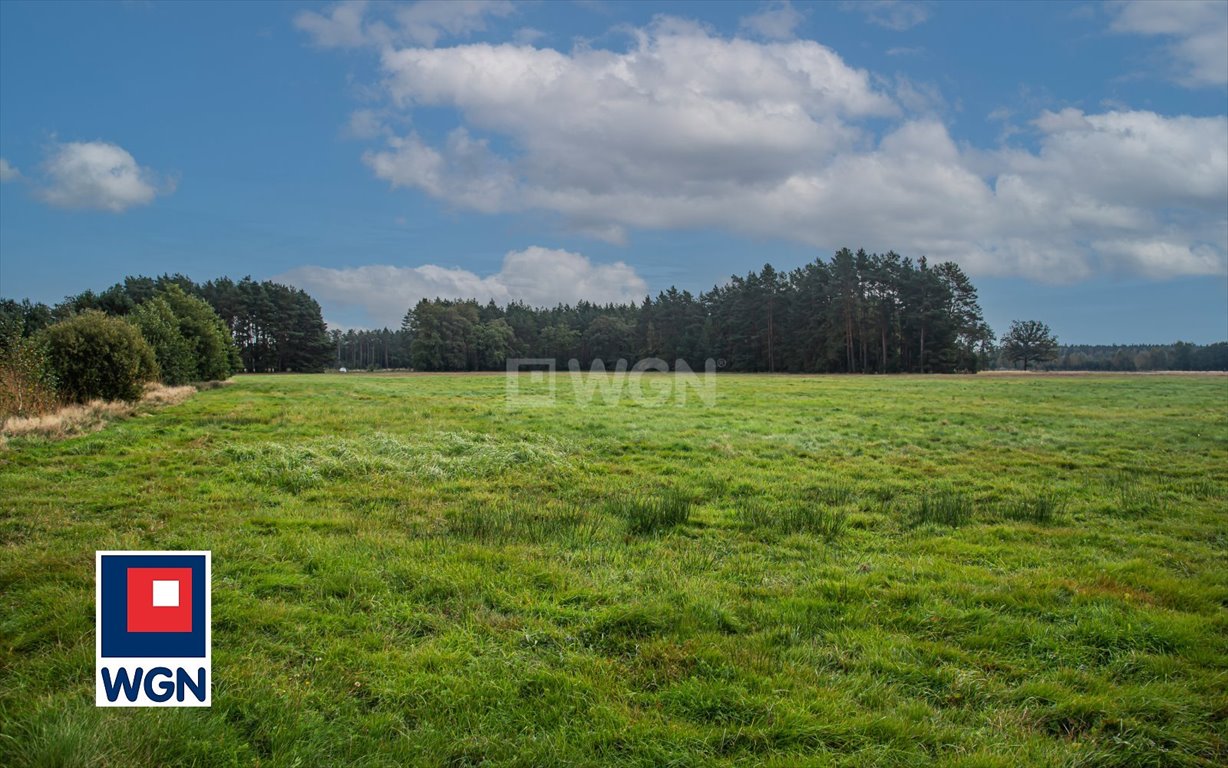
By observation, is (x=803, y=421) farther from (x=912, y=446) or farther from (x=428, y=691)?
(x=428, y=691)

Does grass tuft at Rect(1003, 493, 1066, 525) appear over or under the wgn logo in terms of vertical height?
under

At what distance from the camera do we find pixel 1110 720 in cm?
413

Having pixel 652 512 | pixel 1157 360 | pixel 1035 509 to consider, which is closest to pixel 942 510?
pixel 1035 509

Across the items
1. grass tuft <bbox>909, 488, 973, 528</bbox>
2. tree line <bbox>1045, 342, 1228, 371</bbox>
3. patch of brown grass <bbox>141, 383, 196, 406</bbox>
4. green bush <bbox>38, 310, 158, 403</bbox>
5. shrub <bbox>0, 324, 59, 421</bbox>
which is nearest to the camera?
grass tuft <bbox>909, 488, 973, 528</bbox>

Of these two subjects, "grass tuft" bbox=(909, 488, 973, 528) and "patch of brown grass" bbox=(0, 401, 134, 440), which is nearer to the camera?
"grass tuft" bbox=(909, 488, 973, 528)

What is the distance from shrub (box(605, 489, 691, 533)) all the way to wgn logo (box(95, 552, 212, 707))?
5.25 meters

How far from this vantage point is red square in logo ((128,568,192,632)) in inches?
174

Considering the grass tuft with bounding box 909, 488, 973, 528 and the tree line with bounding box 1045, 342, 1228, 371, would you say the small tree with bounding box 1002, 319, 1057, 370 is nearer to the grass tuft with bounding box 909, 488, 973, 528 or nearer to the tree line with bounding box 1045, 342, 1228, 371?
the tree line with bounding box 1045, 342, 1228, 371

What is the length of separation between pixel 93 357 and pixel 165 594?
21070 millimetres

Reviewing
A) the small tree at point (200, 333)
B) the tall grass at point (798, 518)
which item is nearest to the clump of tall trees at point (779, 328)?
the small tree at point (200, 333)

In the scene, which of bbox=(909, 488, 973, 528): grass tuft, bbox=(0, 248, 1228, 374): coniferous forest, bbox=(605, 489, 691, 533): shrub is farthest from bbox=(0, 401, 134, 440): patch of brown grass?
bbox=(0, 248, 1228, 374): coniferous forest

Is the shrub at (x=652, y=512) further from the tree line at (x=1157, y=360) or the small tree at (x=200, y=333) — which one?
the tree line at (x=1157, y=360)

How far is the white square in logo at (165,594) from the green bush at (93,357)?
20.3 meters

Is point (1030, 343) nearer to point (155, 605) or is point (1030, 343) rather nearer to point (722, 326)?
point (722, 326)
